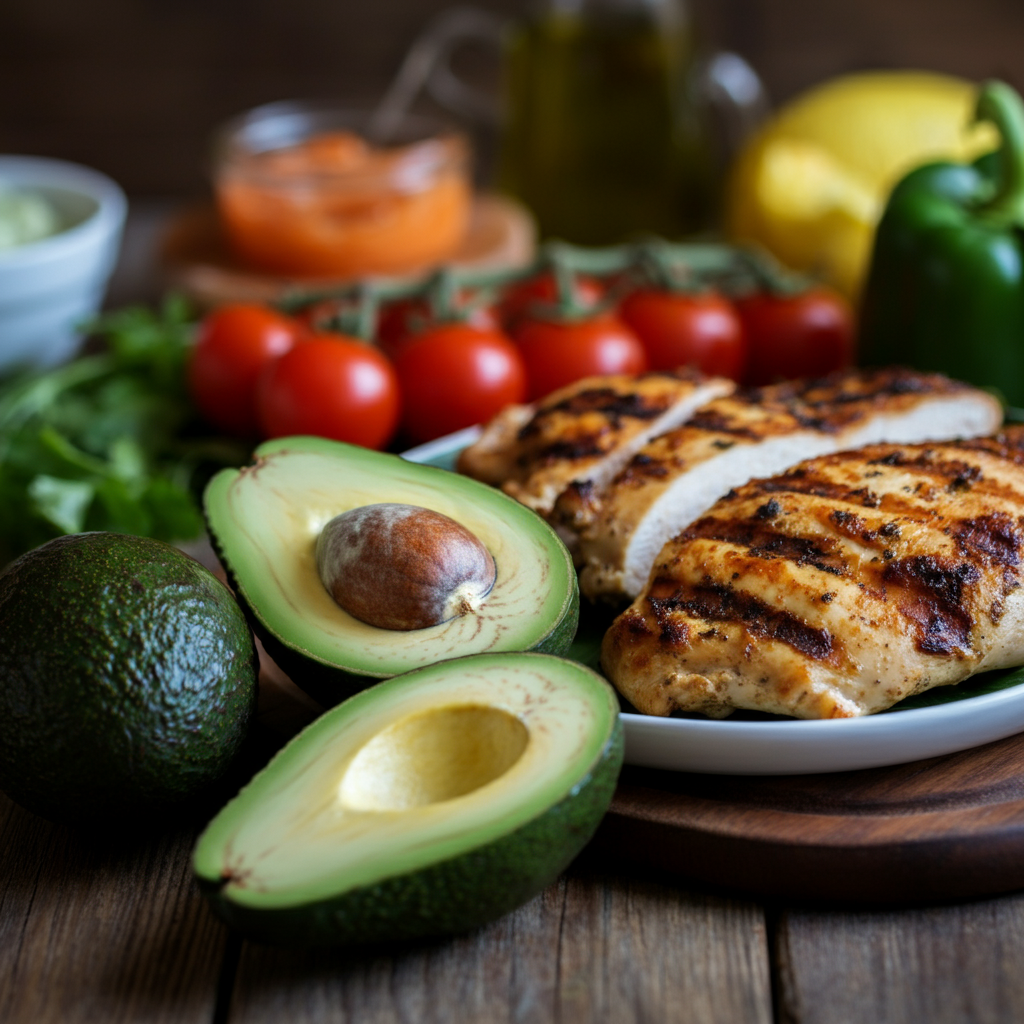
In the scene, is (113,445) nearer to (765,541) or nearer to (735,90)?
(765,541)

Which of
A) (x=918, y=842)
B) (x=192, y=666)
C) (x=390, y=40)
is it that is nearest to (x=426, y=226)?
(x=390, y=40)

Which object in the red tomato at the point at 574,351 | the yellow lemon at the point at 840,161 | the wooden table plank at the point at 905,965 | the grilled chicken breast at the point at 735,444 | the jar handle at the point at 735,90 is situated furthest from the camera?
the jar handle at the point at 735,90

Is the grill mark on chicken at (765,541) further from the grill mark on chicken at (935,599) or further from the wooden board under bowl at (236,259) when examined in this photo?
the wooden board under bowl at (236,259)

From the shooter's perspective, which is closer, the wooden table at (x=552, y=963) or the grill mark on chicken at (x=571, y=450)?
the wooden table at (x=552, y=963)

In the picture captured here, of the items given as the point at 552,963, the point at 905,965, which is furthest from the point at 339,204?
the point at 905,965

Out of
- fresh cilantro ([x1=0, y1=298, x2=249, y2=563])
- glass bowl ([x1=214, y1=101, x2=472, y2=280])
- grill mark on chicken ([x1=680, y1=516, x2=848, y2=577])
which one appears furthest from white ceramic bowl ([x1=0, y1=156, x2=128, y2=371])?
grill mark on chicken ([x1=680, y1=516, x2=848, y2=577])

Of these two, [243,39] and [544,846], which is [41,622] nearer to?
[544,846]

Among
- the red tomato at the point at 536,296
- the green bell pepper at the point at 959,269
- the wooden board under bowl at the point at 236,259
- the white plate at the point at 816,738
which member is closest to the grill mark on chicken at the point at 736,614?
the white plate at the point at 816,738
